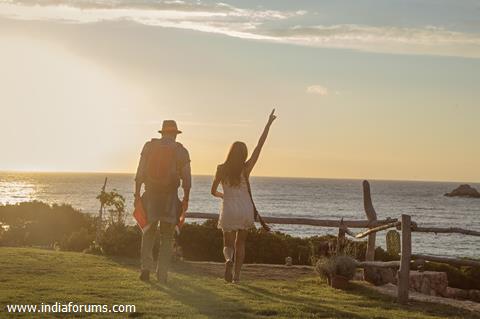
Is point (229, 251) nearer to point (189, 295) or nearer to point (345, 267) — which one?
point (189, 295)

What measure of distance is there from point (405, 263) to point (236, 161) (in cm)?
325

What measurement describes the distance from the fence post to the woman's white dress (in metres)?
2.52

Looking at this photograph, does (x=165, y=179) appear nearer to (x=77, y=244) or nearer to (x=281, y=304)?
(x=281, y=304)

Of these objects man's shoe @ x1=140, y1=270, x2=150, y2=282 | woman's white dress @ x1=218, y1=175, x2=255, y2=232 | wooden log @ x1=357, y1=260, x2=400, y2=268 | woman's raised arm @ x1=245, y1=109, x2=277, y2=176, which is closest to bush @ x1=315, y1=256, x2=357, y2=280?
wooden log @ x1=357, y1=260, x2=400, y2=268

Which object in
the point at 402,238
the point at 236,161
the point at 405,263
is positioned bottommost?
the point at 405,263

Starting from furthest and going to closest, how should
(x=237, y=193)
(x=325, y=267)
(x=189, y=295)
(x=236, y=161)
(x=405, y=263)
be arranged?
(x=325, y=267) → (x=237, y=193) → (x=405, y=263) → (x=236, y=161) → (x=189, y=295)

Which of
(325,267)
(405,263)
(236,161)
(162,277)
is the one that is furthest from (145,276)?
(405,263)

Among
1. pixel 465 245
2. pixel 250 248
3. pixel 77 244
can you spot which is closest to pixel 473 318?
pixel 250 248

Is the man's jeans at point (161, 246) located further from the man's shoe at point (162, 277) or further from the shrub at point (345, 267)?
the shrub at point (345, 267)

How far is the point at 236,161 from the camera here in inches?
494

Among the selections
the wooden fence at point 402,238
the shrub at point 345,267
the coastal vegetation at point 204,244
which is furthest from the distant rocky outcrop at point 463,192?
the shrub at point 345,267

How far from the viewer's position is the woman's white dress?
41.7ft

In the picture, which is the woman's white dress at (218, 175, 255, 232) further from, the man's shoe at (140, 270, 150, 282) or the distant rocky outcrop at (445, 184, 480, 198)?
the distant rocky outcrop at (445, 184, 480, 198)

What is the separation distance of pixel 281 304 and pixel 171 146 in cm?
309
